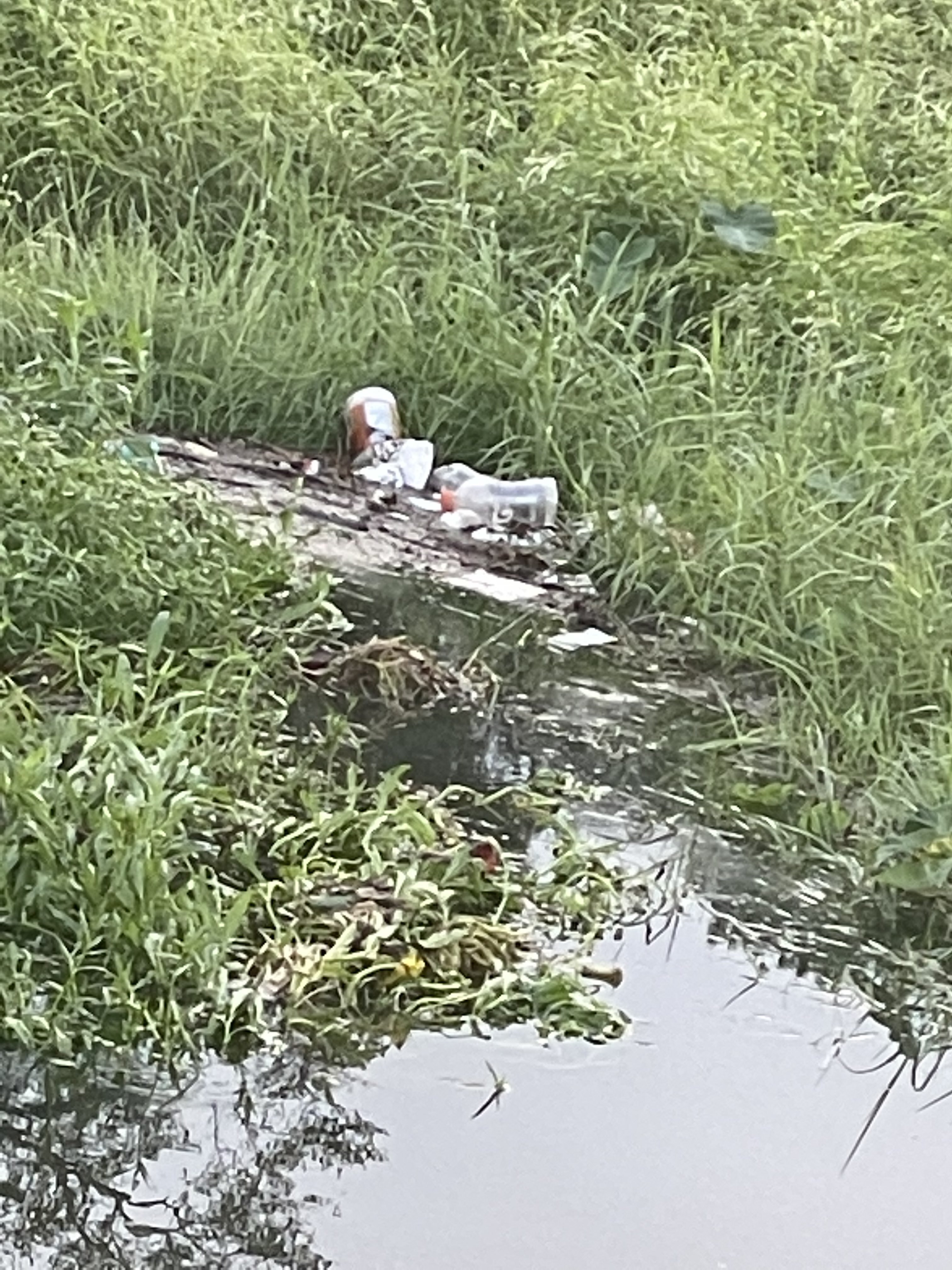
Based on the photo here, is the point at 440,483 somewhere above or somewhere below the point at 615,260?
below

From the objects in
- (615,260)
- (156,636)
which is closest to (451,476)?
(615,260)

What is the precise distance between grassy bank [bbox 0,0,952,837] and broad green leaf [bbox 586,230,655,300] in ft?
0.11

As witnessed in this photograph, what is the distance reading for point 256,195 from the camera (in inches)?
199

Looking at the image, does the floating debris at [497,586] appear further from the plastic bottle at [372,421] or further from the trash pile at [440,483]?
the plastic bottle at [372,421]

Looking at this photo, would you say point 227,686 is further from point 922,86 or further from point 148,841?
point 922,86

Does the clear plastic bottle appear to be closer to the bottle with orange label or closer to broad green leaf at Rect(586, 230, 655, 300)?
the bottle with orange label

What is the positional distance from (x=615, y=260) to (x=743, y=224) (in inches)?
14.4

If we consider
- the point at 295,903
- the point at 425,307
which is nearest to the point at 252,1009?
the point at 295,903

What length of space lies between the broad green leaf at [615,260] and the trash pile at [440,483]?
71cm

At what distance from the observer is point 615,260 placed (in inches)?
188

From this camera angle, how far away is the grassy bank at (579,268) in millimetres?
3684

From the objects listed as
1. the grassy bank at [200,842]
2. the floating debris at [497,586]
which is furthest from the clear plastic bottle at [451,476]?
the grassy bank at [200,842]

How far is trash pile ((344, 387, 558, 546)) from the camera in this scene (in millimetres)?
4094

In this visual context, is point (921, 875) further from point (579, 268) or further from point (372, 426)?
point (579, 268)
